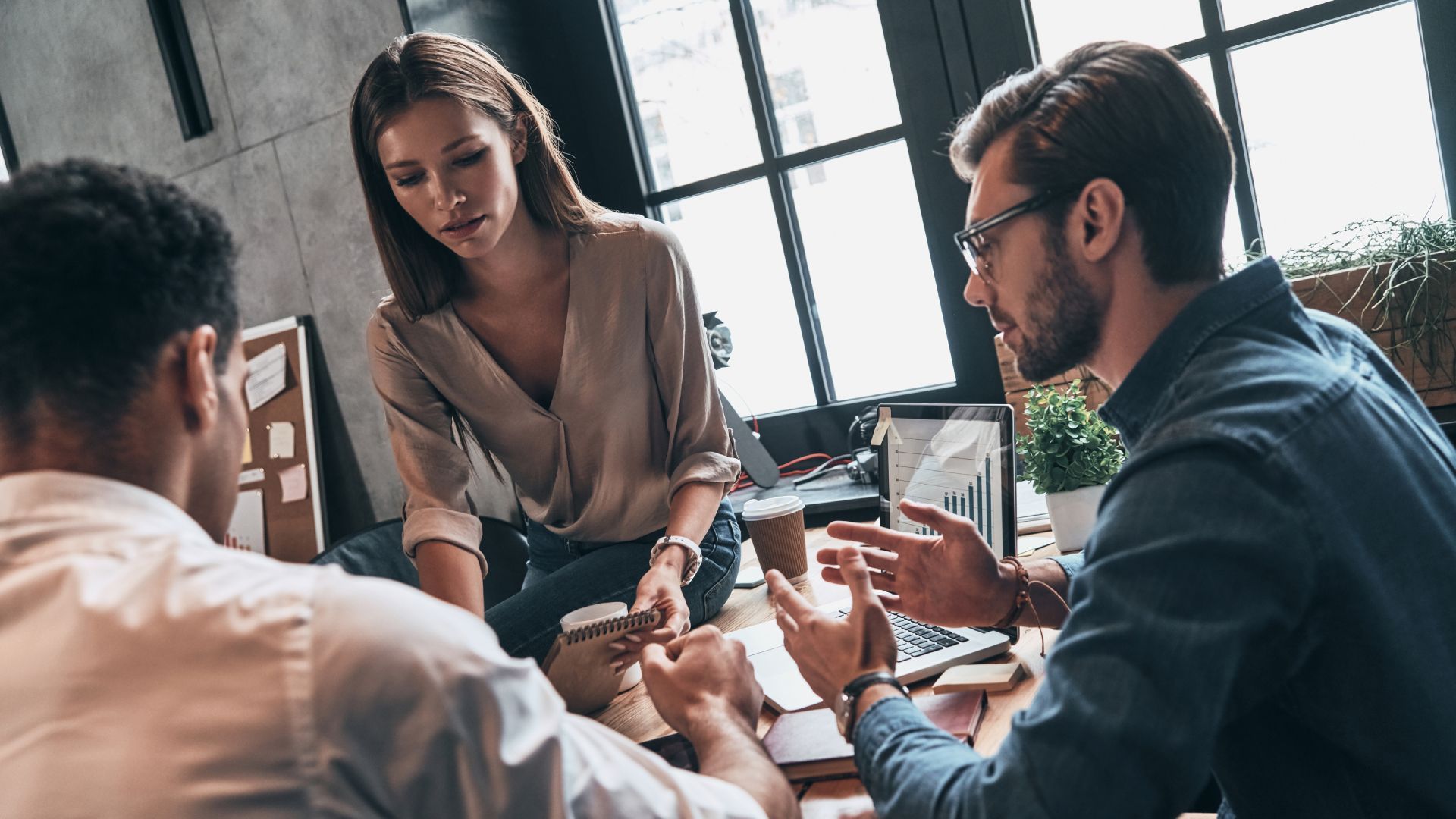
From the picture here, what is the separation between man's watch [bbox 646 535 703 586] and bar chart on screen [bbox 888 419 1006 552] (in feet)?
1.10

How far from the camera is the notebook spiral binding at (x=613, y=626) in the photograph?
136 centimetres

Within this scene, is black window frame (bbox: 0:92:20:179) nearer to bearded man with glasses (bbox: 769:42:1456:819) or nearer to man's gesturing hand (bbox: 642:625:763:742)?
man's gesturing hand (bbox: 642:625:763:742)

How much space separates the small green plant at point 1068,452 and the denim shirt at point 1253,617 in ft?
2.19

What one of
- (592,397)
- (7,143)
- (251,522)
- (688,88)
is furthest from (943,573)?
(7,143)

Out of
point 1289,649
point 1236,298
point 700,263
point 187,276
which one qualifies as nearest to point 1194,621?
point 1289,649

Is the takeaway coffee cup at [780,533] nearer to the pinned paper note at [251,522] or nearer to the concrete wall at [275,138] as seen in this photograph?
the concrete wall at [275,138]

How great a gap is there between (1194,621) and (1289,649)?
0.13 metres

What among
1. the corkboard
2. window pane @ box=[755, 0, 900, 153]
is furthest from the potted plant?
the corkboard

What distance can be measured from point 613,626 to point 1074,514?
2.32ft

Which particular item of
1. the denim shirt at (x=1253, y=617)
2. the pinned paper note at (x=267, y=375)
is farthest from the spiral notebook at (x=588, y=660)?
the pinned paper note at (x=267, y=375)

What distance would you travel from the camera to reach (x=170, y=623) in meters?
0.66

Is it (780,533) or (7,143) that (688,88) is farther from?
(7,143)

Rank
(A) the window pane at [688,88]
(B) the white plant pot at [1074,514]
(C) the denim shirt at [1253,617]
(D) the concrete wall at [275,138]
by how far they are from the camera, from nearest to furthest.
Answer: (C) the denim shirt at [1253,617] < (B) the white plant pot at [1074,514] < (A) the window pane at [688,88] < (D) the concrete wall at [275,138]

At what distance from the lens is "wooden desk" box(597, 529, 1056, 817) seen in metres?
1.09
